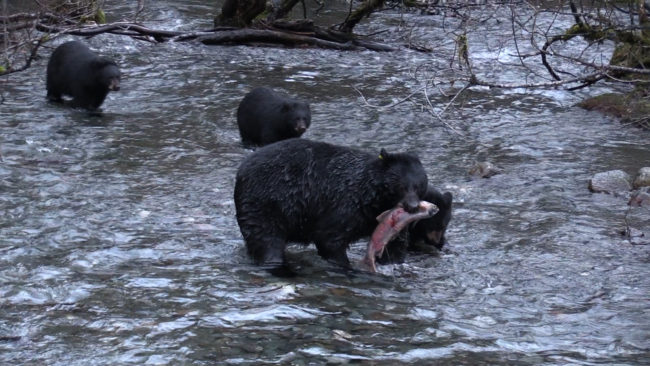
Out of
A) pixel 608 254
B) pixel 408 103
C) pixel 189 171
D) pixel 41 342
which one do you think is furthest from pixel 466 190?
pixel 41 342

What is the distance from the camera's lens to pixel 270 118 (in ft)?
36.3

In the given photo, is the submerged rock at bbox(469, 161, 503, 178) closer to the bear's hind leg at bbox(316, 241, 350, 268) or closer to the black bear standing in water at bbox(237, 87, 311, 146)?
the black bear standing in water at bbox(237, 87, 311, 146)

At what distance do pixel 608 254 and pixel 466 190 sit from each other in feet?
7.06

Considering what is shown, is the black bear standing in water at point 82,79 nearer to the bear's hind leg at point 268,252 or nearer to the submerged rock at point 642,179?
the bear's hind leg at point 268,252

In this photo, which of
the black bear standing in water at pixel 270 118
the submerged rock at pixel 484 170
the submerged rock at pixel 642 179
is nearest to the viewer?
the submerged rock at pixel 642 179

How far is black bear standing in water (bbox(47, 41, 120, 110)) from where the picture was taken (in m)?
12.2

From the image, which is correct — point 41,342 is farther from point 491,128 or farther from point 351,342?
point 491,128

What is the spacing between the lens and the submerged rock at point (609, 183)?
952 cm

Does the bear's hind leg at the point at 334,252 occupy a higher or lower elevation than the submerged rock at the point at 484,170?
lower

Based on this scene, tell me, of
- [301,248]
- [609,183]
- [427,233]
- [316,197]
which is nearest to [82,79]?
[301,248]

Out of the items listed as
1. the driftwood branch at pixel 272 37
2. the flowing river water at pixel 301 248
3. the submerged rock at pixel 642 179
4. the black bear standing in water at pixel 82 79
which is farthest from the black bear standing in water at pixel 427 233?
the driftwood branch at pixel 272 37

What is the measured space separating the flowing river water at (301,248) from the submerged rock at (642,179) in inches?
18.6

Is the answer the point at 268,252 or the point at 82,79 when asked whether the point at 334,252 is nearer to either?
the point at 268,252

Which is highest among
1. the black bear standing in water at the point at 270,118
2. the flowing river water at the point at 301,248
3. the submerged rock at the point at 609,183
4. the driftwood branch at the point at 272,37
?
the driftwood branch at the point at 272,37
